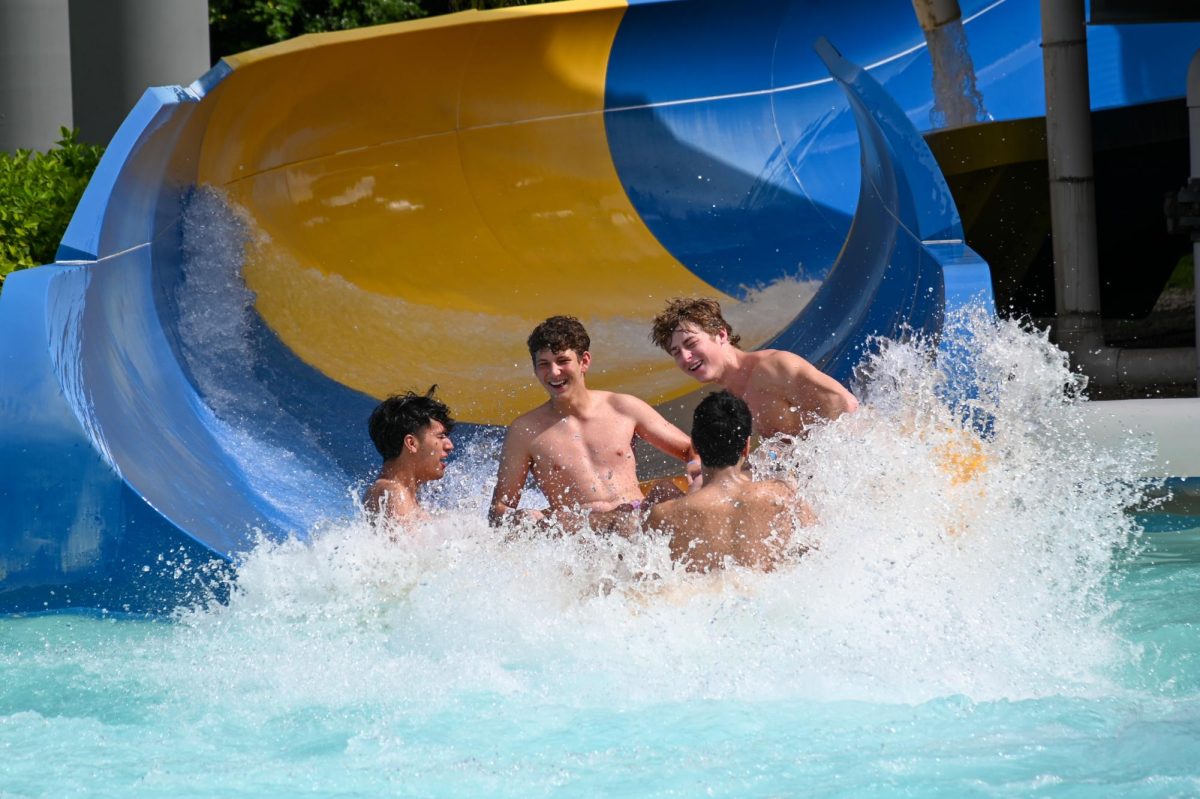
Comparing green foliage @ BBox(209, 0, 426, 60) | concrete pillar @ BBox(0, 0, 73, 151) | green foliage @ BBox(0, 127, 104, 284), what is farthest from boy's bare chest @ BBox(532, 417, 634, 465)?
green foliage @ BBox(209, 0, 426, 60)

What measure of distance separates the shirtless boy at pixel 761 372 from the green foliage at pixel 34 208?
2.43 m

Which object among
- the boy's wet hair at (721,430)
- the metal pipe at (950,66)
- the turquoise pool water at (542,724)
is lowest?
the turquoise pool water at (542,724)

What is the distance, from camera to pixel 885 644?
3.46 metres

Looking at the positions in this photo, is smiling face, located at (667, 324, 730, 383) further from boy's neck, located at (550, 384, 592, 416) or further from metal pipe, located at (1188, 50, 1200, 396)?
metal pipe, located at (1188, 50, 1200, 396)

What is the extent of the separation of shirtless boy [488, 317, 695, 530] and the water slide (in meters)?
0.79

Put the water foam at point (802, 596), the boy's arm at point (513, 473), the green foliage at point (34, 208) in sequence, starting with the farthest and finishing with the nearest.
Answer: the green foliage at point (34, 208)
the boy's arm at point (513, 473)
the water foam at point (802, 596)

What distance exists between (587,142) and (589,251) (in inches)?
16.8

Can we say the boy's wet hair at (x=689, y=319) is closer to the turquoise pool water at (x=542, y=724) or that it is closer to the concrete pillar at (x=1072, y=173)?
the turquoise pool water at (x=542, y=724)

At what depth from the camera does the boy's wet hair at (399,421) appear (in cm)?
454

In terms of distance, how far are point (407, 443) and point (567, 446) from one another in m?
0.48

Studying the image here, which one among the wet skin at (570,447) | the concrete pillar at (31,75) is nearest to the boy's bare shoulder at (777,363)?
the wet skin at (570,447)

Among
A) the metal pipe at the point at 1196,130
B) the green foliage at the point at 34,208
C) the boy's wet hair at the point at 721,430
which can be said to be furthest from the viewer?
the metal pipe at the point at 1196,130

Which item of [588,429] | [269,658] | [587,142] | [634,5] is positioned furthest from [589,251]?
[269,658]

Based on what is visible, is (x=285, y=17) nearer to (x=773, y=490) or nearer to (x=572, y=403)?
(x=572, y=403)
